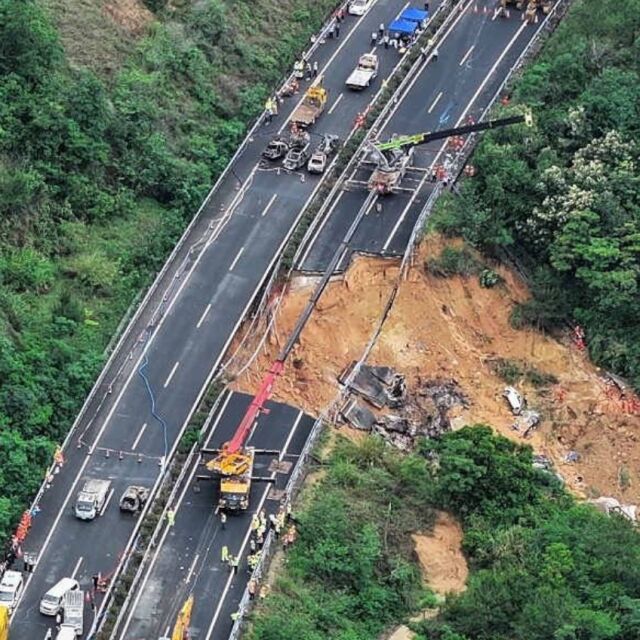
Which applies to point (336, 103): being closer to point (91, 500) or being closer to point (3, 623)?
point (91, 500)

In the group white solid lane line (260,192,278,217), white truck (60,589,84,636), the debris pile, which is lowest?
white truck (60,589,84,636)

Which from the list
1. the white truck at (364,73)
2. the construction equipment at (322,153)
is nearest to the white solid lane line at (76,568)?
the construction equipment at (322,153)

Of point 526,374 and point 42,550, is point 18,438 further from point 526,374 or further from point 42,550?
point 526,374

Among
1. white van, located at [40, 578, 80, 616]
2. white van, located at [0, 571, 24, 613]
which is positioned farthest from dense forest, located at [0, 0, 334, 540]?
white van, located at [40, 578, 80, 616]

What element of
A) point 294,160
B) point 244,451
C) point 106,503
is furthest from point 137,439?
point 294,160

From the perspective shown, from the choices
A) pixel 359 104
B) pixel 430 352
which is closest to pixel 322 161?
pixel 359 104

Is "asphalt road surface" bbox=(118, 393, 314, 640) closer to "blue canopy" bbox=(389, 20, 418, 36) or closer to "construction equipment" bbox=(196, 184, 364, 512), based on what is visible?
"construction equipment" bbox=(196, 184, 364, 512)

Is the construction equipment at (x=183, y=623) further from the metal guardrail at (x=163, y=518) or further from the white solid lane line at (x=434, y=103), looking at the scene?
the white solid lane line at (x=434, y=103)

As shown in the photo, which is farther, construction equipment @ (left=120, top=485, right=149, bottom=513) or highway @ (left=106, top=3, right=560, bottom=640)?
construction equipment @ (left=120, top=485, right=149, bottom=513)
